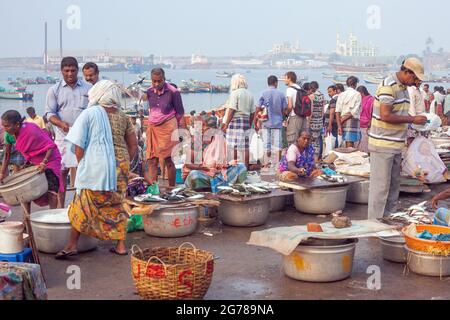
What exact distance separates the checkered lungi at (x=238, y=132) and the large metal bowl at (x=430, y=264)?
490 centimetres

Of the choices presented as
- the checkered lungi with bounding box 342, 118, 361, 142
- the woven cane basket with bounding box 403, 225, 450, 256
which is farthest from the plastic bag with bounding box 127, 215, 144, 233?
the checkered lungi with bounding box 342, 118, 361, 142

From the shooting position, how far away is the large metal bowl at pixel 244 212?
7.45m

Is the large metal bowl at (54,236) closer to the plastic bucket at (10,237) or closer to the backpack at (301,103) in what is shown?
the plastic bucket at (10,237)

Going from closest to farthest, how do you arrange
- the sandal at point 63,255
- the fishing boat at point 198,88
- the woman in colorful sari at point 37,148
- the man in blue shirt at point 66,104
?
the sandal at point 63,255, the woman in colorful sari at point 37,148, the man in blue shirt at point 66,104, the fishing boat at point 198,88

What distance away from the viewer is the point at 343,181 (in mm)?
8203

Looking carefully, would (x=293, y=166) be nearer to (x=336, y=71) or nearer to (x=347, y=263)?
(x=347, y=263)

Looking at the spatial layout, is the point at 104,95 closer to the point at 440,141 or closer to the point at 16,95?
the point at 440,141

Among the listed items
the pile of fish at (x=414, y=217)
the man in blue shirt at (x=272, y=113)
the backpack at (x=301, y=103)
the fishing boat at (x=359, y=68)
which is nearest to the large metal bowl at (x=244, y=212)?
the pile of fish at (x=414, y=217)

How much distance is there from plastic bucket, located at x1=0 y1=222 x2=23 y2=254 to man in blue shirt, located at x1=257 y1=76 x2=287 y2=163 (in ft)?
21.5

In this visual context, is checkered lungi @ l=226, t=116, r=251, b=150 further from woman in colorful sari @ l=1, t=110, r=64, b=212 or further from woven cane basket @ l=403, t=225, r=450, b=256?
woven cane basket @ l=403, t=225, r=450, b=256

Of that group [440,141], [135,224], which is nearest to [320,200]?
[135,224]

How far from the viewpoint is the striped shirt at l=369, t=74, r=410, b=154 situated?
6789 mm

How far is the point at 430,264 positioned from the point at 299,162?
2979mm
